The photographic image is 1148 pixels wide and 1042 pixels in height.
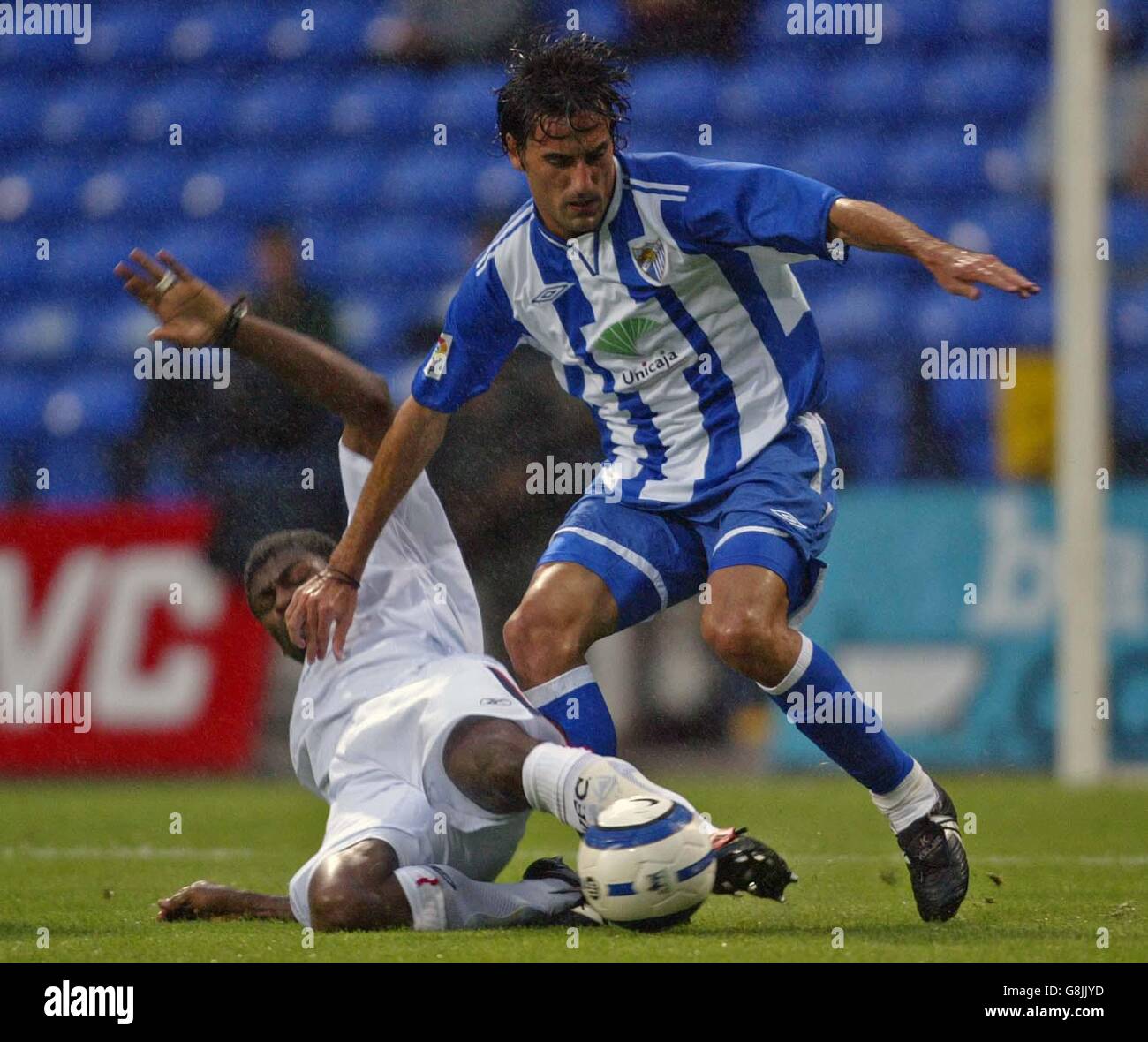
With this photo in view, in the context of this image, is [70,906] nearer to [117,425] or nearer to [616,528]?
[616,528]

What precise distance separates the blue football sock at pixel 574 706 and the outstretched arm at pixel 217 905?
0.75m

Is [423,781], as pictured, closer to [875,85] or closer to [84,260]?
[875,85]

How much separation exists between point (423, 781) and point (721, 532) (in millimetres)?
879

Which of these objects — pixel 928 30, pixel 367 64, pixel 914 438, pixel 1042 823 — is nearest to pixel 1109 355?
pixel 914 438

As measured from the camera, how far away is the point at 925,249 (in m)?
3.76

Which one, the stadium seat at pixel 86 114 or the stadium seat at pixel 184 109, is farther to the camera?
the stadium seat at pixel 86 114

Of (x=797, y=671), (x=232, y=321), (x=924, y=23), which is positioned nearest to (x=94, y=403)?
(x=924, y=23)

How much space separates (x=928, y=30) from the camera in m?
9.23

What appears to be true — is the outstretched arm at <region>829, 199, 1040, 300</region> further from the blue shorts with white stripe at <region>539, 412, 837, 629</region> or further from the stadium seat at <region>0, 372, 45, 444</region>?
the stadium seat at <region>0, 372, 45, 444</region>

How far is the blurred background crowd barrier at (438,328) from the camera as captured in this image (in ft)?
26.2

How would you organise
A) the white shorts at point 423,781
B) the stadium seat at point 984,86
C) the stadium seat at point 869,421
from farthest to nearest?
the stadium seat at point 984,86, the stadium seat at point 869,421, the white shorts at point 423,781

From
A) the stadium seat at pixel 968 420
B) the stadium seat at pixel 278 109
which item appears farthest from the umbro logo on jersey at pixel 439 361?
the stadium seat at pixel 278 109

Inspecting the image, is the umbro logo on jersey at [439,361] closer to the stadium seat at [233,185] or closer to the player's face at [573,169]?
the player's face at [573,169]

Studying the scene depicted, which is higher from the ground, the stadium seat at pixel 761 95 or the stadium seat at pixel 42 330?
the stadium seat at pixel 761 95
